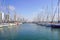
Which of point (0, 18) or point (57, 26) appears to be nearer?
point (57, 26)

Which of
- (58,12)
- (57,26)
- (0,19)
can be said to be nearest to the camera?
(58,12)

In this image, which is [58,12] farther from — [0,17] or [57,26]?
[0,17]

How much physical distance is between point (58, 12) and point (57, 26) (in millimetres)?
6377

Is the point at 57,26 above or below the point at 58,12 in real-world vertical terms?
below

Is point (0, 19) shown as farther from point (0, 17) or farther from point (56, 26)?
point (56, 26)

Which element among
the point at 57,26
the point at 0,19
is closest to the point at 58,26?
the point at 57,26

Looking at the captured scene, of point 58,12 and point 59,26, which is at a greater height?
point 58,12

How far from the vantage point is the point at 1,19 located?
79.2 m

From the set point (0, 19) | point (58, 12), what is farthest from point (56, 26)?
point (0, 19)

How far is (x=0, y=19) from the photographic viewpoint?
78.5m

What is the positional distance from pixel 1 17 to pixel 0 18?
2.59 m

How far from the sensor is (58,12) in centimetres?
4803

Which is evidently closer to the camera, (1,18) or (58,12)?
(58,12)

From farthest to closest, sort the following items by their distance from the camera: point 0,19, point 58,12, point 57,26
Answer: point 0,19 < point 57,26 < point 58,12
